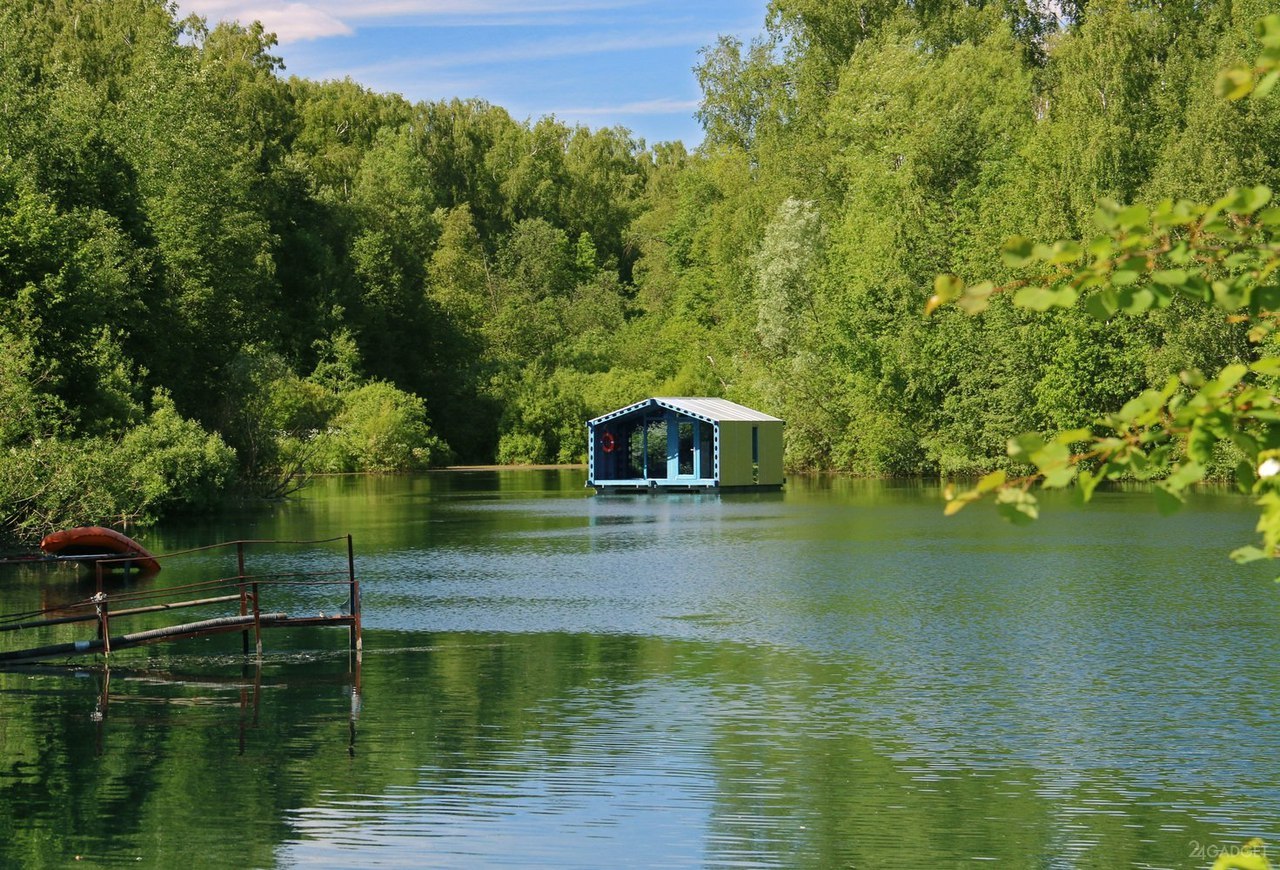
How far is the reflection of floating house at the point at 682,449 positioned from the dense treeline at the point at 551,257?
6.71m

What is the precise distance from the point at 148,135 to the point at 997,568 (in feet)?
126

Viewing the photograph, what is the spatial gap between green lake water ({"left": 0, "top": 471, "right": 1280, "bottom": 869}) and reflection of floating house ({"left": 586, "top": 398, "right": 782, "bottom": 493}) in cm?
2515

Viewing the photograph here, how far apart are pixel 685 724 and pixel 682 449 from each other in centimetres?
4055

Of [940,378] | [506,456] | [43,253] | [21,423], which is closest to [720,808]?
[21,423]

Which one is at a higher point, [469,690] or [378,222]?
[378,222]

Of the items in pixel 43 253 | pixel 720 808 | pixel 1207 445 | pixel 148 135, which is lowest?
pixel 720 808

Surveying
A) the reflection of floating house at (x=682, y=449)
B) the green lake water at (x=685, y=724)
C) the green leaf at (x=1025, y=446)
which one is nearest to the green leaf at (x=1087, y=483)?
the green leaf at (x=1025, y=446)

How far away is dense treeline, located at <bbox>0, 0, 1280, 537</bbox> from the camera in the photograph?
132 ft

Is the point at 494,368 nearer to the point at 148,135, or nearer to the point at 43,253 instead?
the point at 148,135

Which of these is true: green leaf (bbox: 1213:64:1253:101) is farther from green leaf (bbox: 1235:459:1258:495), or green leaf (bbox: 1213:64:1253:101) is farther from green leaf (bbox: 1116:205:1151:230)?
green leaf (bbox: 1235:459:1258:495)

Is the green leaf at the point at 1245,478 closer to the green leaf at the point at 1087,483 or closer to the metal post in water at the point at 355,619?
the green leaf at the point at 1087,483

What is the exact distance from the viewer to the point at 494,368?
265ft

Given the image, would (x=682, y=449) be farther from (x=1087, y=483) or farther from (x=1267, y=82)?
(x=1267, y=82)

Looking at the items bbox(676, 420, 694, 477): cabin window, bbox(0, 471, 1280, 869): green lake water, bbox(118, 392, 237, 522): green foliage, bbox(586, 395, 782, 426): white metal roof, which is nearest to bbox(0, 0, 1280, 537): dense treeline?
bbox(118, 392, 237, 522): green foliage
